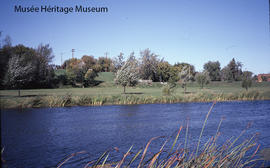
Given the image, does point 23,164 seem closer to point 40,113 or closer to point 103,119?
point 103,119

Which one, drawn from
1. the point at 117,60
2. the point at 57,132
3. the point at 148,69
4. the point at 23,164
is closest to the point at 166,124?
the point at 57,132

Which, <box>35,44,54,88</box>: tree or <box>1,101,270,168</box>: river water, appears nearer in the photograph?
<box>1,101,270,168</box>: river water

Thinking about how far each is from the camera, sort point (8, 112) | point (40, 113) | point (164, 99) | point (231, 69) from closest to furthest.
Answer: point (8, 112) → point (40, 113) → point (164, 99) → point (231, 69)

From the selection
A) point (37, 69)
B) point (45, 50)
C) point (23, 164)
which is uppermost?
point (45, 50)

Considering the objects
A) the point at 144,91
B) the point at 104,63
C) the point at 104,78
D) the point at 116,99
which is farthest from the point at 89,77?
the point at 116,99

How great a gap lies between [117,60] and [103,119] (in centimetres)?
1895

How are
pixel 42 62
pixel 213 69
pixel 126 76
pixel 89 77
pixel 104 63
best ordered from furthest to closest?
pixel 213 69 < pixel 104 63 < pixel 89 77 < pixel 126 76 < pixel 42 62

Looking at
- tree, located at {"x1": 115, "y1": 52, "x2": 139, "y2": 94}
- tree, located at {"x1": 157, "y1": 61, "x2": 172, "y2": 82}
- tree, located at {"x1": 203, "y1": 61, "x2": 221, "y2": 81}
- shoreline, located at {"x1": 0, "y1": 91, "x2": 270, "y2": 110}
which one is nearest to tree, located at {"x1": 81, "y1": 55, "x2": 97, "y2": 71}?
tree, located at {"x1": 157, "y1": 61, "x2": 172, "y2": 82}

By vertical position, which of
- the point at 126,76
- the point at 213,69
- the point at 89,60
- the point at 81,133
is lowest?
the point at 81,133

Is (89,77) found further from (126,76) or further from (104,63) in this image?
(126,76)

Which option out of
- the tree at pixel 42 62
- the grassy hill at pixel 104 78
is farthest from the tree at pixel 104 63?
the tree at pixel 42 62

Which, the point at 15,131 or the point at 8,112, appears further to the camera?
the point at 8,112

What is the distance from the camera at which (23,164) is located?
7.82 m

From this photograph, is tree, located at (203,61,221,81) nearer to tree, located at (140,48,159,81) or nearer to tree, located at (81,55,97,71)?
tree, located at (140,48,159,81)
